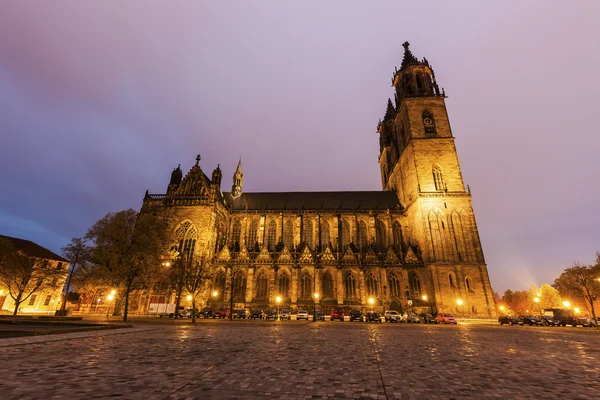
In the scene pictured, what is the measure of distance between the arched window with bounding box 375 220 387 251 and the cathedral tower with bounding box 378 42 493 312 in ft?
13.6

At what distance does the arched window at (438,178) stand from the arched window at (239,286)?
3585 centimetres

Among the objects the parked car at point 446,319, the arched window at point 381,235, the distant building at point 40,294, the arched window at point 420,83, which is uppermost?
the arched window at point 420,83

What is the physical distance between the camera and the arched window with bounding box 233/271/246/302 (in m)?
43.6

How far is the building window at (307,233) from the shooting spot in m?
51.9

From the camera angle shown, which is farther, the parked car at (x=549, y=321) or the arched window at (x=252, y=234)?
the arched window at (x=252, y=234)

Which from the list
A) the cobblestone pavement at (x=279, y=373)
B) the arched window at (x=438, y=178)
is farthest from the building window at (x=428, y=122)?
the cobblestone pavement at (x=279, y=373)

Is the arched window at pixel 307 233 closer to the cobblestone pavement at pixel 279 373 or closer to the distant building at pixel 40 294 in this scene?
the distant building at pixel 40 294

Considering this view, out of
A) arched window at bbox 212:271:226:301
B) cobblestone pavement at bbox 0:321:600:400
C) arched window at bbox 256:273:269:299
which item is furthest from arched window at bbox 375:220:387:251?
cobblestone pavement at bbox 0:321:600:400

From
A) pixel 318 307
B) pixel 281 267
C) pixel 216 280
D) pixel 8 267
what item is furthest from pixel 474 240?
pixel 8 267

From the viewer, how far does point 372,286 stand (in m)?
43.7

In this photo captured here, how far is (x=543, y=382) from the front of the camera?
20.0 feet

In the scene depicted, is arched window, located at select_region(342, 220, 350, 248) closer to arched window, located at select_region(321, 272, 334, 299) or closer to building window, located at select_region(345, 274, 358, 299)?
building window, located at select_region(345, 274, 358, 299)

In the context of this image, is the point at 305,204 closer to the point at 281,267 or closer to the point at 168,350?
the point at 281,267

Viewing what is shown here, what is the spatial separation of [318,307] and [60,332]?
3320 cm
